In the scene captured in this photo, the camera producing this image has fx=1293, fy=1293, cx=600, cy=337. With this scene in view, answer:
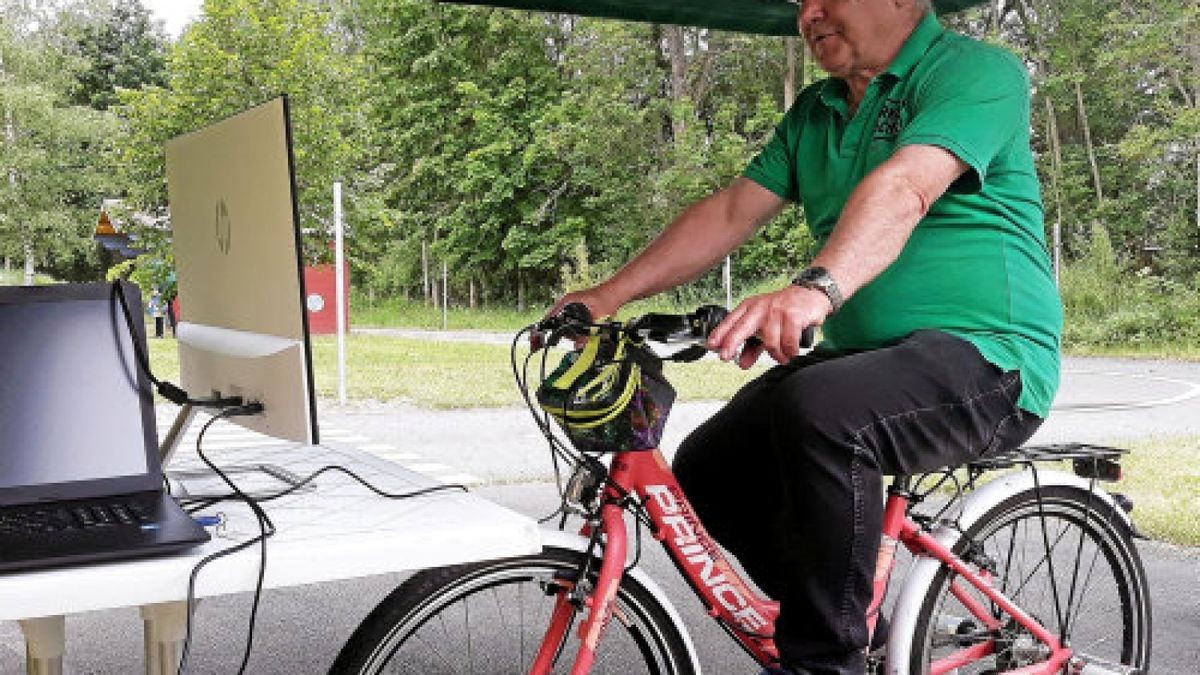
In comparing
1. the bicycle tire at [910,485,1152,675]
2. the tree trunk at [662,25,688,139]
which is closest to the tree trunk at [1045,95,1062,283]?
the tree trunk at [662,25,688,139]

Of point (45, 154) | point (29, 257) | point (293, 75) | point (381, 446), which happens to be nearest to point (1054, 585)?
point (381, 446)

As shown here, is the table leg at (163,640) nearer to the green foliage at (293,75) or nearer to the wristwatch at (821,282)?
the wristwatch at (821,282)

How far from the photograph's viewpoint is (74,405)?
115cm

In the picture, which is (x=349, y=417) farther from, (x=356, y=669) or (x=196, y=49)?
(x=356, y=669)

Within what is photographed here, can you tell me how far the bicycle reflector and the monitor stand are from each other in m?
0.30

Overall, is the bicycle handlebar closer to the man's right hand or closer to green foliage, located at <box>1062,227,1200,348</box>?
the man's right hand

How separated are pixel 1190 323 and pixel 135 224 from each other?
394cm

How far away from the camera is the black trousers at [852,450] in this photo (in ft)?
4.72

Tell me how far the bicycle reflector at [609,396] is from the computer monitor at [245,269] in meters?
0.36

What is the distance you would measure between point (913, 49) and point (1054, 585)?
31.5 inches

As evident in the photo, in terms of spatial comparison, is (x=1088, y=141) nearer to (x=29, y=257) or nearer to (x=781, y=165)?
(x=781, y=165)

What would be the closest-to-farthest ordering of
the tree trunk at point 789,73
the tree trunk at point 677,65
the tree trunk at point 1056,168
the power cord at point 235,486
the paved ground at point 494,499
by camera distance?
the power cord at point 235,486
the paved ground at point 494,499
the tree trunk at point 1056,168
the tree trunk at point 789,73
the tree trunk at point 677,65

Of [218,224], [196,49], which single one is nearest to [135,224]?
[196,49]

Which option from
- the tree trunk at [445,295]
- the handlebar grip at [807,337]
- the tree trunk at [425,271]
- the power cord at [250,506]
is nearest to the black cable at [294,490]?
the power cord at [250,506]
